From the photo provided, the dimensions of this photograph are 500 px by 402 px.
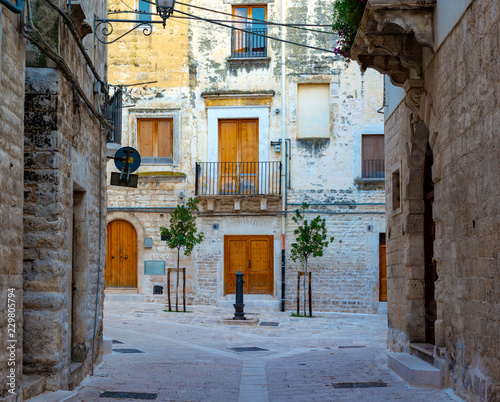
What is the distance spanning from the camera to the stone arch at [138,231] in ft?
62.9

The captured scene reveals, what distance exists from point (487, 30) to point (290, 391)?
422cm

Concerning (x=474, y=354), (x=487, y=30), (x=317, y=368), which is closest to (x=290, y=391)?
(x=317, y=368)

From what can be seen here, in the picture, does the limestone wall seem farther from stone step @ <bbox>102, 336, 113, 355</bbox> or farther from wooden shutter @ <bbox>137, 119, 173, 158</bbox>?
wooden shutter @ <bbox>137, 119, 173, 158</bbox>

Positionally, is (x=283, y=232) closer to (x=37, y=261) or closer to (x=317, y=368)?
(x=317, y=368)

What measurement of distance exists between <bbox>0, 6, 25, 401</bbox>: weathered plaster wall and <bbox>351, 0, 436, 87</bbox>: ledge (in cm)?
383

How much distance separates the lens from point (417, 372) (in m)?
7.02

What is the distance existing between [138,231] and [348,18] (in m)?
12.1

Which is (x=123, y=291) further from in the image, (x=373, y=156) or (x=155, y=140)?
(x=373, y=156)

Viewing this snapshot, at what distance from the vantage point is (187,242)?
57.6 feet

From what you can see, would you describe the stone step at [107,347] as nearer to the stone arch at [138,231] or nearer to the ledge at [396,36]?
the ledge at [396,36]

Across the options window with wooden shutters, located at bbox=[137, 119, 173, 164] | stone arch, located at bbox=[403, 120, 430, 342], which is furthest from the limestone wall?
window with wooden shutters, located at bbox=[137, 119, 173, 164]

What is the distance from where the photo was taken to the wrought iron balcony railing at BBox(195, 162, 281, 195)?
19.1 m

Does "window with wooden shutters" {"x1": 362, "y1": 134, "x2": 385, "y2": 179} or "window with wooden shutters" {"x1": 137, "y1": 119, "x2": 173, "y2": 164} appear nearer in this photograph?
"window with wooden shutters" {"x1": 362, "y1": 134, "x2": 385, "y2": 179}

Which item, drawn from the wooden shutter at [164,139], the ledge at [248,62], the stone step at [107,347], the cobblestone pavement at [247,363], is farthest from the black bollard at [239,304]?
the ledge at [248,62]
